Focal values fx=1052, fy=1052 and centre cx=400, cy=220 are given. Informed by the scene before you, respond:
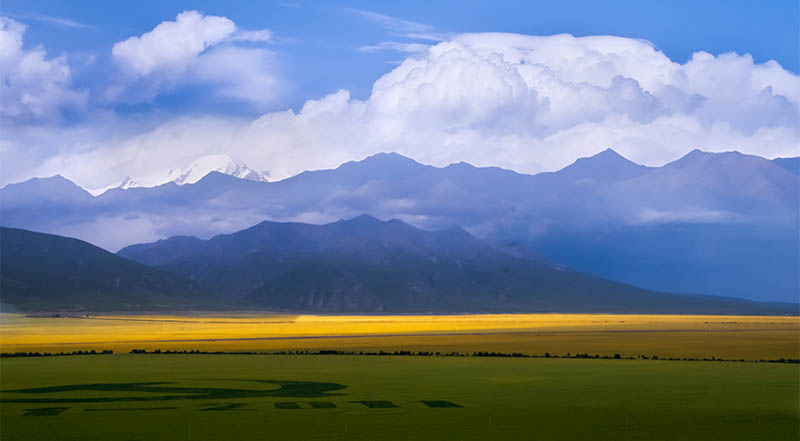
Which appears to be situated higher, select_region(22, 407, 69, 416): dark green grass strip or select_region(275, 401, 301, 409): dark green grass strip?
select_region(275, 401, 301, 409): dark green grass strip

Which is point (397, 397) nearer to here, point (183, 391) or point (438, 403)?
point (438, 403)

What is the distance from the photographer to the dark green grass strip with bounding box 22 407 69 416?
50.2m

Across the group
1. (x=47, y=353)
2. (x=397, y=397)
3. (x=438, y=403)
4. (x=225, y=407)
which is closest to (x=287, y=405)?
(x=225, y=407)

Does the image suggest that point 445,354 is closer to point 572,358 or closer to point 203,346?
point 572,358

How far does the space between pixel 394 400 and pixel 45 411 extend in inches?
698

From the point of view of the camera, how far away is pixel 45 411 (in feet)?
169

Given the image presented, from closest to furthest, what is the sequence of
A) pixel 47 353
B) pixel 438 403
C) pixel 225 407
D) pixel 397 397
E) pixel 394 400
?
pixel 225 407 → pixel 438 403 → pixel 394 400 → pixel 397 397 → pixel 47 353


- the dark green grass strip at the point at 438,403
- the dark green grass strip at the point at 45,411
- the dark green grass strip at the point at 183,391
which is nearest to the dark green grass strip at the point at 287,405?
the dark green grass strip at the point at 183,391

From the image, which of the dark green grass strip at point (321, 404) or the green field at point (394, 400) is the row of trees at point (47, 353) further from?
the dark green grass strip at point (321, 404)

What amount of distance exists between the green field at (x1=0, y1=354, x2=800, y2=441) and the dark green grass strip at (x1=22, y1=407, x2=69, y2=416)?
227mm

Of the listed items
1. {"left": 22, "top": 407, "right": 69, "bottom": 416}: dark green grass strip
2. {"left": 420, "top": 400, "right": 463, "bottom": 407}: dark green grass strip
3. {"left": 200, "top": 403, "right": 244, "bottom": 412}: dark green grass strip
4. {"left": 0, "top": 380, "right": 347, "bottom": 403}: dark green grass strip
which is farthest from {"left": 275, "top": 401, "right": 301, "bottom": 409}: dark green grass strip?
{"left": 22, "top": 407, "right": 69, "bottom": 416}: dark green grass strip

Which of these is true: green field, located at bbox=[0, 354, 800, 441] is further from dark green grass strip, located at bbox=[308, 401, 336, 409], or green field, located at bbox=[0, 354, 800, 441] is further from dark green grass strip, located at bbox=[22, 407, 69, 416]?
dark green grass strip, located at bbox=[22, 407, 69, 416]

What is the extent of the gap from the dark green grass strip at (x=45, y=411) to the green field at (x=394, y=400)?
0.75ft

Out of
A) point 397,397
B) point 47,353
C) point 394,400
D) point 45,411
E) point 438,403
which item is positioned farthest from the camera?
point 47,353
